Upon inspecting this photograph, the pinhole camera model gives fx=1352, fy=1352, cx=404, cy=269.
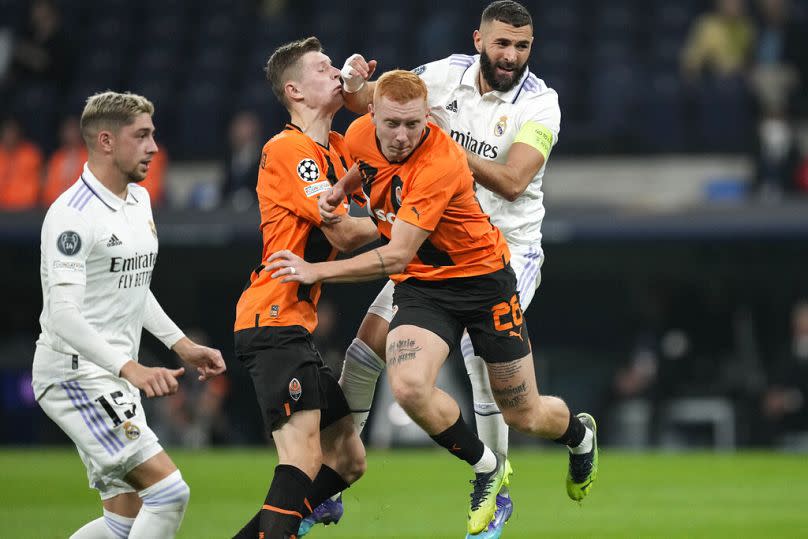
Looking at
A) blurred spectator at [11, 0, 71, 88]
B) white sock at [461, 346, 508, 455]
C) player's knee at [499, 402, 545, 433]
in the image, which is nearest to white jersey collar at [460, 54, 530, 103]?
white sock at [461, 346, 508, 455]

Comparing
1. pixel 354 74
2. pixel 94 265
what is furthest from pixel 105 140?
pixel 354 74

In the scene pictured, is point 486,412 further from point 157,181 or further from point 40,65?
point 40,65

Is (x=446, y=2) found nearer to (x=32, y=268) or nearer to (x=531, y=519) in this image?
(x=32, y=268)

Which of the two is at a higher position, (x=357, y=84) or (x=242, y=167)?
(x=357, y=84)

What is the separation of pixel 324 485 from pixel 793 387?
9346 millimetres

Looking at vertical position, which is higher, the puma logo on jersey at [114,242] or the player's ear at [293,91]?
the player's ear at [293,91]

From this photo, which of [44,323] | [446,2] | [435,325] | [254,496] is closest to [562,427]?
[435,325]

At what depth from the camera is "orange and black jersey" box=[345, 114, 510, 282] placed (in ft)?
→ 21.3

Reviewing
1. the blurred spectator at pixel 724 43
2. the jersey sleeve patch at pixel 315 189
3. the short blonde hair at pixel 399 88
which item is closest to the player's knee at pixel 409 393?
the jersey sleeve patch at pixel 315 189

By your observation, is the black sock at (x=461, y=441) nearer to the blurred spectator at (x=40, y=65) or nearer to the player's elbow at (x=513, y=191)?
the player's elbow at (x=513, y=191)

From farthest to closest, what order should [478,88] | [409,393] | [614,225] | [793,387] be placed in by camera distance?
[614,225], [793,387], [478,88], [409,393]

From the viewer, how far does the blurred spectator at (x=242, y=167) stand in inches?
610

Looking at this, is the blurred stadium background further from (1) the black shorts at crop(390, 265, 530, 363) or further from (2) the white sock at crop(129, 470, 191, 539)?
(2) the white sock at crop(129, 470, 191, 539)

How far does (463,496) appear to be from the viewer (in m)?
11.0
